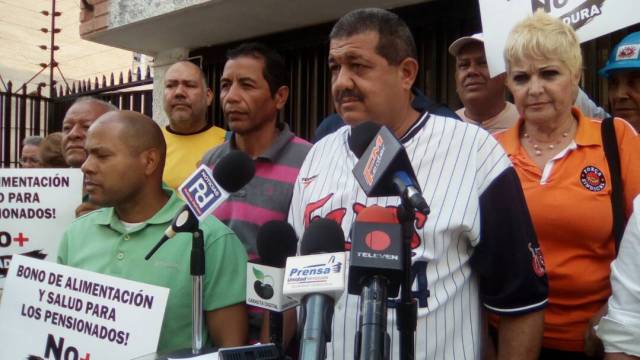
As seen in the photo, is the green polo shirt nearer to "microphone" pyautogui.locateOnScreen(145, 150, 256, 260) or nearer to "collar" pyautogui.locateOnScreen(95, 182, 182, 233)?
"collar" pyautogui.locateOnScreen(95, 182, 182, 233)

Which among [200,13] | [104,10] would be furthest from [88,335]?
[104,10]

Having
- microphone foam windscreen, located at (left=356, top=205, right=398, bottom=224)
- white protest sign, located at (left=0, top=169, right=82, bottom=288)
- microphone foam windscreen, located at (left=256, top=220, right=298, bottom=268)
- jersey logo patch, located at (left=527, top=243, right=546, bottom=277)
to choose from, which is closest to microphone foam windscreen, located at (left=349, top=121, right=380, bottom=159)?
microphone foam windscreen, located at (left=356, top=205, right=398, bottom=224)

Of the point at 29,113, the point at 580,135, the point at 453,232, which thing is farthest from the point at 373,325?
the point at 29,113

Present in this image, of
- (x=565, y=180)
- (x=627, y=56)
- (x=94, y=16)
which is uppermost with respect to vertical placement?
(x=94, y=16)

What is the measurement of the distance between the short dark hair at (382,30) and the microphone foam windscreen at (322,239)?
0.93 m

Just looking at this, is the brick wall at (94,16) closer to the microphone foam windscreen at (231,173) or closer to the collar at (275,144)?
the collar at (275,144)

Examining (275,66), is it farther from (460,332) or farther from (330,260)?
(330,260)

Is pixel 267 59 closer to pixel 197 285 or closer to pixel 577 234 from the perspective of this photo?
pixel 197 285

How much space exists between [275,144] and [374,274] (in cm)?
177

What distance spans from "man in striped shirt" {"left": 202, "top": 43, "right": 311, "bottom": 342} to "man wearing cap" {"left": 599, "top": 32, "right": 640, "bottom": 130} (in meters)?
1.48

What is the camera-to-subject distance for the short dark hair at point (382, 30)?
225 centimetres

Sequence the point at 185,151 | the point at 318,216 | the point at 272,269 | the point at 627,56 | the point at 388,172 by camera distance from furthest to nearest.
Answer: the point at 185,151 < the point at 627,56 < the point at 318,216 < the point at 272,269 < the point at 388,172

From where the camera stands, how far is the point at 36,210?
3713 millimetres

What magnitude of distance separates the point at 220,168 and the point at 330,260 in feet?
2.41
